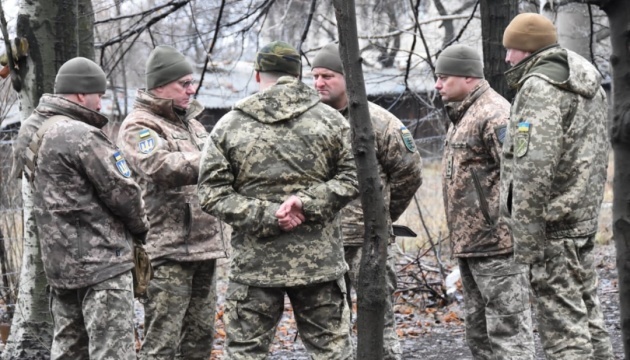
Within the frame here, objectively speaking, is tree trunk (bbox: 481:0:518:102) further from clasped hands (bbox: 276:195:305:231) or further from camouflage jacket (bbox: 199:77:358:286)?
clasped hands (bbox: 276:195:305:231)

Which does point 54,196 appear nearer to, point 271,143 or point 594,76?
point 271,143

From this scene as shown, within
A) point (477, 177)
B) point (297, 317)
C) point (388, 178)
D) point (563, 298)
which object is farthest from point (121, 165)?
point (563, 298)

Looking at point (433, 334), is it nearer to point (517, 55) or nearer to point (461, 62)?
point (461, 62)

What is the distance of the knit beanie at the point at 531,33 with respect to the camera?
4.73m

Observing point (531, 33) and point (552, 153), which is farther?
point (531, 33)

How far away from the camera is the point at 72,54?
6414mm

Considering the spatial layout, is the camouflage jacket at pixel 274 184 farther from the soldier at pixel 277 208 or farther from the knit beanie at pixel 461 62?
the knit beanie at pixel 461 62

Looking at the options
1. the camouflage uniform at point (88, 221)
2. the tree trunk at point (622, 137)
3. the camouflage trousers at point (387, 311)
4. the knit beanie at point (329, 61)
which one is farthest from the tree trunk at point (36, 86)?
the tree trunk at point (622, 137)

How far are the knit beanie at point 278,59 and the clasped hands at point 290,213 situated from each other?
2.27 ft

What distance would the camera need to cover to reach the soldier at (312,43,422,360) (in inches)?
222

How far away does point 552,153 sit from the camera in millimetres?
4434

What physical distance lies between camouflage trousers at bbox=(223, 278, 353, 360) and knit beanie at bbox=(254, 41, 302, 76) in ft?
3.67

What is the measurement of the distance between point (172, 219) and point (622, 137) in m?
3.76

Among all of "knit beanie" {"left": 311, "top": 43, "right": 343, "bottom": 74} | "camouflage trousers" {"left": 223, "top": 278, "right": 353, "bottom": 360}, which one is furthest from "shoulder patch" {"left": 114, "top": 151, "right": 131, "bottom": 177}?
"knit beanie" {"left": 311, "top": 43, "right": 343, "bottom": 74}
